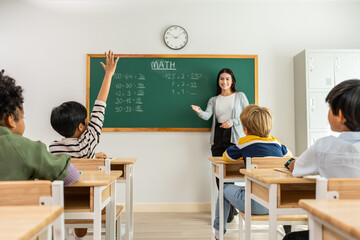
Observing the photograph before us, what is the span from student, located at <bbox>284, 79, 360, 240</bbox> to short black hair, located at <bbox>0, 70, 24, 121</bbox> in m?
1.20

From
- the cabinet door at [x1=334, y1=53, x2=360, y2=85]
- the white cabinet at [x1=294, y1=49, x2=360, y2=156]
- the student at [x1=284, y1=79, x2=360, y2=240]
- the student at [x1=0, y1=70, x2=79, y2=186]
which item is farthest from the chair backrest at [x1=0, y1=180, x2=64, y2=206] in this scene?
the cabinet door at [x1=334, y1=53, x2=360, y2=85]

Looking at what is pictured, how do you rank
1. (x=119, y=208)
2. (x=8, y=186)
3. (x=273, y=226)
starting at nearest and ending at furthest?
(x=8, y=186) < (x=273, y=226) < (x=119, y=208)

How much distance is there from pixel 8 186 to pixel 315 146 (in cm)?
112

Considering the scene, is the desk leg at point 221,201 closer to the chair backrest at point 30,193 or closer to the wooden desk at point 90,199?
the wooden desk at point 90,199

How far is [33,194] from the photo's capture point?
91cm

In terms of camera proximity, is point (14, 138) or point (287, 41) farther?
point (287, 41)

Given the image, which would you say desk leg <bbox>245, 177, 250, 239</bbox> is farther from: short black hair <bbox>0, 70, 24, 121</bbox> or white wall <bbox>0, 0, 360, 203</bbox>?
white wall <bbox>0, 0, 360, 203</bbox>

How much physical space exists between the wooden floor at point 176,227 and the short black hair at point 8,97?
190 centimetres

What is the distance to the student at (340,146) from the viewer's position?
116 cm

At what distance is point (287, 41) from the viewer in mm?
3965

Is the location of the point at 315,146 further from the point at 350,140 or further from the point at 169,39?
the point at 169,39

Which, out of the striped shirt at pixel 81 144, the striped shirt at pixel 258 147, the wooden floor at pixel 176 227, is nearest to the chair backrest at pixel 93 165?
the striped shirt at pixel 81 144

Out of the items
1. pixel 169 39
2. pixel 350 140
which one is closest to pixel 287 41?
pixel 169 39

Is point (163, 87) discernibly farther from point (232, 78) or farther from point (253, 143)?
point (253, 143)
